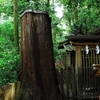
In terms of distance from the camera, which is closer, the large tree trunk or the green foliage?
the large tree trunk

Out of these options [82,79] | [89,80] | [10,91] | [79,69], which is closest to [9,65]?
[10,91]

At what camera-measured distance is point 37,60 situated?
5.56 metres

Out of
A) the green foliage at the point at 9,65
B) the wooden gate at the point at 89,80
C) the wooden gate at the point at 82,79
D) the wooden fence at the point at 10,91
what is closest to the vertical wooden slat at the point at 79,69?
the wooden gate at the point at 82,79

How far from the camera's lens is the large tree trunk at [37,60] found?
5.41 metres

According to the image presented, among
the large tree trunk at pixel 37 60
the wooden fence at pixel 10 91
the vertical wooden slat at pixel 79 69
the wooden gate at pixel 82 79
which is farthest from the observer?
the vertical wooden slat at pixel 79 69

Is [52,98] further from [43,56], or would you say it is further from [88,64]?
[88,64]

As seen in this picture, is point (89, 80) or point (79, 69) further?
point (89, 80)

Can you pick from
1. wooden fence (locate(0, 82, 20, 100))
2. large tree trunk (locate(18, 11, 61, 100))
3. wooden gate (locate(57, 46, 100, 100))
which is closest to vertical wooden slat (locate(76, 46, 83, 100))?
wooden gate (locate(57, 46, 100, 100))

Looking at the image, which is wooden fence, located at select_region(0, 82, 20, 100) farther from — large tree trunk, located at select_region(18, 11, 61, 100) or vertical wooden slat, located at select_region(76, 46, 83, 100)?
vertical wooden slat, located at select_region(76, 46, 83, 100)

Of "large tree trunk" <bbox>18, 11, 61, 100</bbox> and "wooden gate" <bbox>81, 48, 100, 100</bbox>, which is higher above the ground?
"large tree trunk" <bbox>18, 11, 61, 100</bbox>

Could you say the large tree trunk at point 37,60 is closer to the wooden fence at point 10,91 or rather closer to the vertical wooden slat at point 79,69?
the wooden fence at point 10,91

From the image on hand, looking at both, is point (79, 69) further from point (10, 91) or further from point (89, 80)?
point (10, 91)

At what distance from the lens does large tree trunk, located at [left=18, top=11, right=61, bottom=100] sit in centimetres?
541

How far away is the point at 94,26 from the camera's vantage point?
1944 cm
